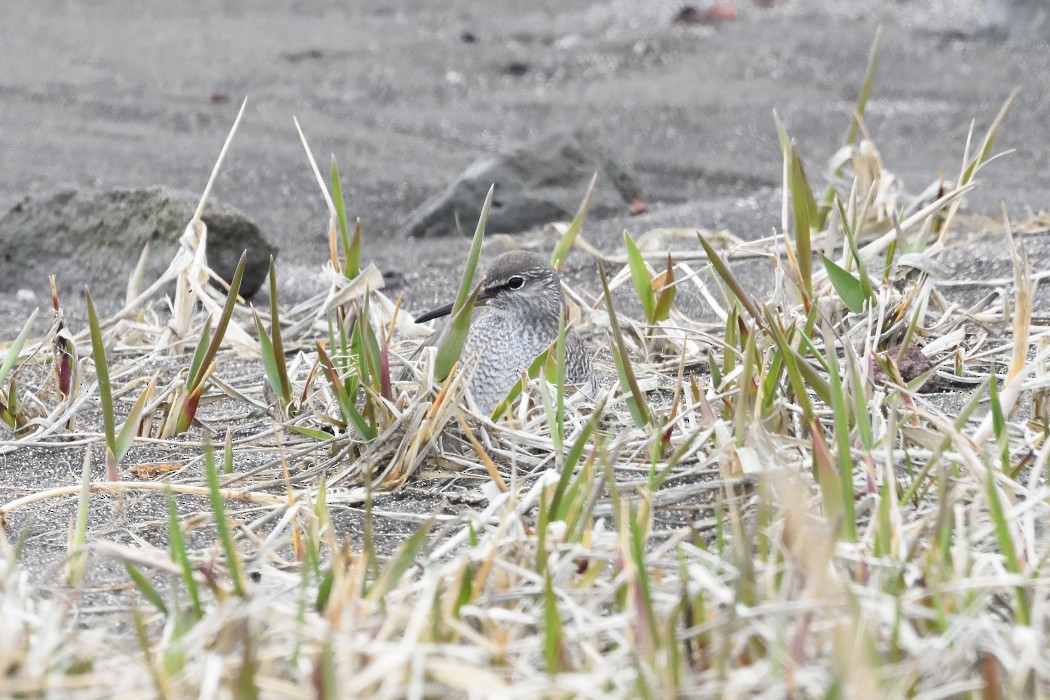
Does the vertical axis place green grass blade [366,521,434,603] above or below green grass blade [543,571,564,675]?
above

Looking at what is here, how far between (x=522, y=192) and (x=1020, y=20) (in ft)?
19.4

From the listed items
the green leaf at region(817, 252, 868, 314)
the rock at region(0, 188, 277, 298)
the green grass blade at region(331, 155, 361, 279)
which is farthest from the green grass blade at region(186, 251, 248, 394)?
the rock at region(0, 188, 277, 298)

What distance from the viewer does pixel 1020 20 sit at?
1012cm

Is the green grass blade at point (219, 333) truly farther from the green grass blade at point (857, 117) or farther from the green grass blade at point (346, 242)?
the green grass blade at point (857, 117)

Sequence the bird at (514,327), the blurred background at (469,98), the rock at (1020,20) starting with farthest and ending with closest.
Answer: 1. the rock at (1020,20)
2. the blurred background at (469,98)
3. the bird at (514,327)

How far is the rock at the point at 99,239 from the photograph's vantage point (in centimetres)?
531

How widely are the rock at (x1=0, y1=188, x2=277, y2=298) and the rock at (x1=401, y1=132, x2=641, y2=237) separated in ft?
3.36

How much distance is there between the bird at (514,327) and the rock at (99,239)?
170cm

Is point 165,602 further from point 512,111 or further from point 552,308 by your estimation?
point 512,111

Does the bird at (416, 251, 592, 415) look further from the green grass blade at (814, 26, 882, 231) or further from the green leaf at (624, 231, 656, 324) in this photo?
the green grass blade at (814, 26, 882, 231)

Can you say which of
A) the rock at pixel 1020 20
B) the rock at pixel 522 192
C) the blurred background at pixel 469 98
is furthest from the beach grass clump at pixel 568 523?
the rock at pixel 1020 20

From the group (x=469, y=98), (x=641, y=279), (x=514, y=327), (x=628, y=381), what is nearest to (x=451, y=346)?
(x=628, y=381)

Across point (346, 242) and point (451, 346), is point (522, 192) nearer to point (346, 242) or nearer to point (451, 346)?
point (346, 242)

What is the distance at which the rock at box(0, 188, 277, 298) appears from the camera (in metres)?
5.31
